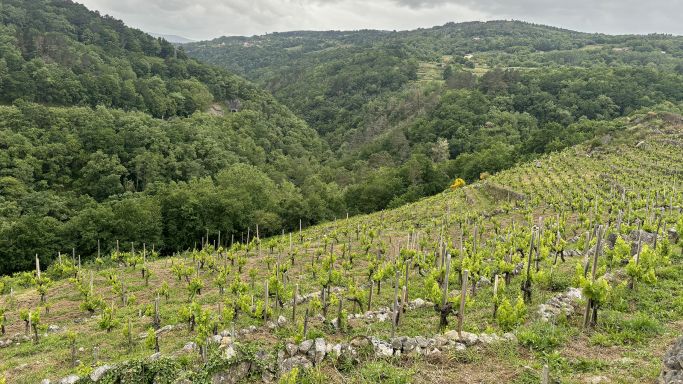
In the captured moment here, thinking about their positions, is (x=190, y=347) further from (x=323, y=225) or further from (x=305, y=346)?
(x=323, y=225)

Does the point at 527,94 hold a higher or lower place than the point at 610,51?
lower

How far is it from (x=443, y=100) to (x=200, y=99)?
188 feet

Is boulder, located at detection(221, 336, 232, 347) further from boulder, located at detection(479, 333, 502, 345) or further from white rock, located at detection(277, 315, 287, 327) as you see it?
boulder, located at detection(479, 333, 502, 345)

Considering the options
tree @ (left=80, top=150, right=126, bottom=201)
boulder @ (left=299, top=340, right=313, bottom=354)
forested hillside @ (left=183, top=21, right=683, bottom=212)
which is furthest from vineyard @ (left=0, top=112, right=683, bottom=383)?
forested hillside @ (left=183, top=21, right=683, bottom=212)

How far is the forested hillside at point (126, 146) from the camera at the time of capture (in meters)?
44.0

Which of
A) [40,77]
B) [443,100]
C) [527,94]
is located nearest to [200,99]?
[40,77]

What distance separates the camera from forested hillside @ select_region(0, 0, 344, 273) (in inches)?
1734

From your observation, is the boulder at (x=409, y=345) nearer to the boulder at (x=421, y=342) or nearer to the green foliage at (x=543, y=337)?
the boulder at (x=421, y=342)

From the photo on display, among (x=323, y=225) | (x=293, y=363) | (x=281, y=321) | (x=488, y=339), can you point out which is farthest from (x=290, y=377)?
(x=323, y=225)

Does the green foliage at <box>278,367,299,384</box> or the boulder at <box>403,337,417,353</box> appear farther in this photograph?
the boulder at <box>403,337,417,353</box>

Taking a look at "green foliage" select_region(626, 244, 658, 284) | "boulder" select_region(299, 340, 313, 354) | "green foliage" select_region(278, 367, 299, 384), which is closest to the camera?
"green foliage" select_region(278, 367, 299, 384)

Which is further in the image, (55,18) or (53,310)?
(55,18)

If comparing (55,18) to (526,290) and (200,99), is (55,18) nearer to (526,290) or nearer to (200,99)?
(200,99)

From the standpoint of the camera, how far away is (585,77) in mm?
101562
